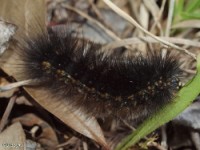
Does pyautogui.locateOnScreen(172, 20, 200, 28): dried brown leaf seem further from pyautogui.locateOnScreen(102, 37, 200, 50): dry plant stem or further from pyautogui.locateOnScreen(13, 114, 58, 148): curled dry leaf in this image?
pyautogui.locateOnScreen(13, 114, 58, 148): curled dry leaf

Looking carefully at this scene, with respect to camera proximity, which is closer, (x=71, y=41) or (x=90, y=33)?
(x=71, y=41)

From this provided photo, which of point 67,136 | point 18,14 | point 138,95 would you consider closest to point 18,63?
point 18,14

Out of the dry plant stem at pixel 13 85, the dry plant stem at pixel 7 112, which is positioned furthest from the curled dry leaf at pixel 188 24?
the dry plant stem at pixel 7 112

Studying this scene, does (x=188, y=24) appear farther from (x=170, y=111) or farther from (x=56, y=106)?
(x=56, y=106)

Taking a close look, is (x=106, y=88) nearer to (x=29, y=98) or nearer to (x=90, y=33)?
(x=29, y=98)

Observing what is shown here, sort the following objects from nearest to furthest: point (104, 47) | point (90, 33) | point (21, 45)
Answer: point (21, 45) → point (104, 47) → point (90, 33)

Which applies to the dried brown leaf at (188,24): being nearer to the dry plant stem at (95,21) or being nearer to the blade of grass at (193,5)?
the blade of grass at (193,5)
